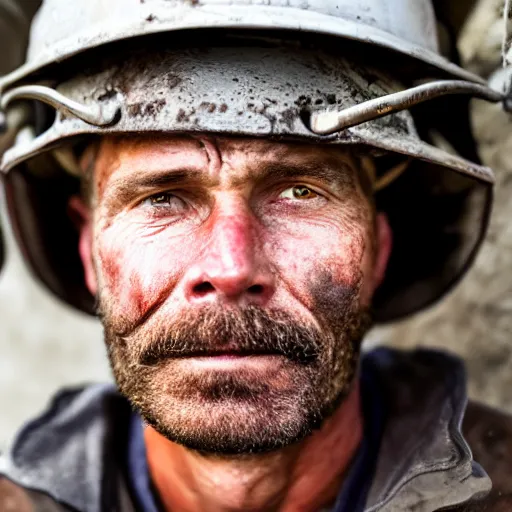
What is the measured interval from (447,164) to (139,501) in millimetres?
1017

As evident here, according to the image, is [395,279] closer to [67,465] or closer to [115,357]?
[115,357]

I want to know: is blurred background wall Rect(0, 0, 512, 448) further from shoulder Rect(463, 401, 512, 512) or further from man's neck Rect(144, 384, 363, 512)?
man's neck Rect(144, 384, 363, 512)

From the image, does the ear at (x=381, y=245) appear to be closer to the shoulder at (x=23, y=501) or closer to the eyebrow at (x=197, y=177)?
the eyebrow at (x=197, y=177)

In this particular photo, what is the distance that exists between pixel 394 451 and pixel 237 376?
46cm

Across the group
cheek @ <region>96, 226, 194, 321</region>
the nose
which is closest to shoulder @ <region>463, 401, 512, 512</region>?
the nose

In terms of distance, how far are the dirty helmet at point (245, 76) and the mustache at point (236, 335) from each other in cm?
33

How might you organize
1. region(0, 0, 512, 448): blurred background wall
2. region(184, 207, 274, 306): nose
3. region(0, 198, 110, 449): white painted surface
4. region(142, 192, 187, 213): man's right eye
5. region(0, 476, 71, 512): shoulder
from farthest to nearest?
region(0, 198, 110, 449): white painted surface → region(0, 0, 512, 448): blurred background wall → region(0, 476, 71, 512): shoulder → region(142, 192, 187, 213): man's right eye → region(184, 207, 274, 306): nose

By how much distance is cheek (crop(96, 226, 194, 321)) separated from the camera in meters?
1.44

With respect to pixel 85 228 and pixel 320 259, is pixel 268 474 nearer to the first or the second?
pixel 320 259

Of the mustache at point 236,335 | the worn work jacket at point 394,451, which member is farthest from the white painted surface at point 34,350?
the mustache at point 236,335

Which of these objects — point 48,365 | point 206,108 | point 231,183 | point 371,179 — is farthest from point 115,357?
point 48,365

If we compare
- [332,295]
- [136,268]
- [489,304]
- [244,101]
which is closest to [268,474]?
[332,295]

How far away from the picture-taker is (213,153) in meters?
1.43

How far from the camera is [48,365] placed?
3.25 metres
